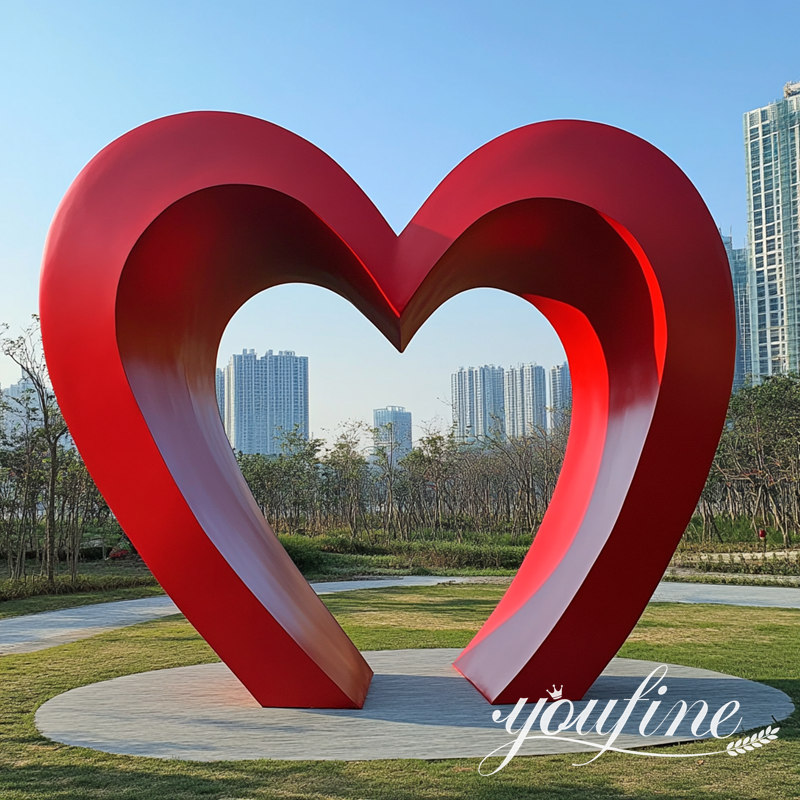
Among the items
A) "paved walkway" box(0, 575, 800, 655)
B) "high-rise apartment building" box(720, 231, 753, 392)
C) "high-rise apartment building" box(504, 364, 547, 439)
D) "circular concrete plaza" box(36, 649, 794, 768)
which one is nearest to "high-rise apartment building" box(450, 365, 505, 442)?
"high-rise apartment building" box(504, 364, 547, 439)

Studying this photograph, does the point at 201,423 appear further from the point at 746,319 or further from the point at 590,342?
the point at 746,319

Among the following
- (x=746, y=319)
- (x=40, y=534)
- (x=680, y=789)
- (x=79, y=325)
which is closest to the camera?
(x=680, y=789)

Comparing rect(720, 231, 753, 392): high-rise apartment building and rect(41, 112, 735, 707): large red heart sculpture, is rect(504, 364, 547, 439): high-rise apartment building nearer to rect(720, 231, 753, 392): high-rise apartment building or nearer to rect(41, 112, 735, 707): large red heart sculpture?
rect(720, 231, 753, 392): high-rise apartment building

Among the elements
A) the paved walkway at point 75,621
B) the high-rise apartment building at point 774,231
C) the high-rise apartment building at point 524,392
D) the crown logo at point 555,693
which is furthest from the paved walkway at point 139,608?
the high-rise apartment building at point 524,392

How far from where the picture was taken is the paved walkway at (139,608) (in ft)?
37.9

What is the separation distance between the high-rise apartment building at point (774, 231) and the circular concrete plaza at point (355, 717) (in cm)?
6997

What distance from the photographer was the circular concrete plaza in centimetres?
542

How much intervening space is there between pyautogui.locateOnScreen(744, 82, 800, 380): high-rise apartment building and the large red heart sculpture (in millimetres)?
70602

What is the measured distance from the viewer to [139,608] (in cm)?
1491

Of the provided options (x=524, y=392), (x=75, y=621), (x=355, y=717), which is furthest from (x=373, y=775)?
(x=524, y=392)

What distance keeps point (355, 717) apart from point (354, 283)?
11.0ft

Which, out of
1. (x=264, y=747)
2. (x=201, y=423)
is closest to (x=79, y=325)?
(x=201, y=423)

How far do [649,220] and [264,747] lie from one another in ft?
14.7

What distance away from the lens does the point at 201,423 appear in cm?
696
